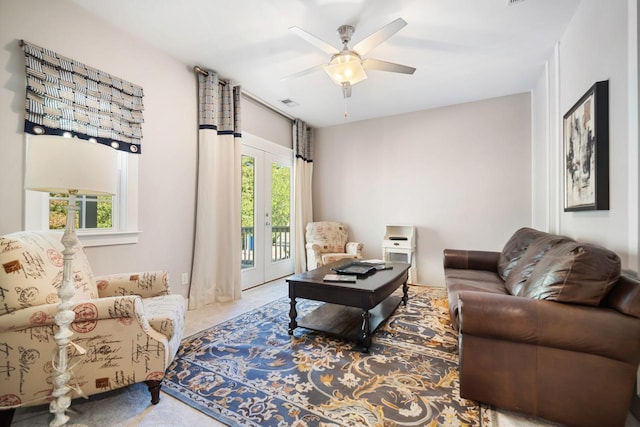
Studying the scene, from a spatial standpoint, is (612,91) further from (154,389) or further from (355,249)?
(154,389)

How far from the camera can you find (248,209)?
3990 millimetres

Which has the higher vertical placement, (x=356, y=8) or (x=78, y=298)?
(x=356, y=8)

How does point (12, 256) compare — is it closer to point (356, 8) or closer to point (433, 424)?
point (433, 424)

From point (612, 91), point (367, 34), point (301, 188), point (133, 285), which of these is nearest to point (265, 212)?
point (301, 188)

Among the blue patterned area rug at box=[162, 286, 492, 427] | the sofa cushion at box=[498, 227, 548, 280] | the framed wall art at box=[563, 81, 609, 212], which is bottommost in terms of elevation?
the blue patterned area rug at box=[162, 286, 492, 427]

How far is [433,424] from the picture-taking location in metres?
1.37

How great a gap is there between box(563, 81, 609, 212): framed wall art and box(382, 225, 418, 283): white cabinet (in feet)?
6.34

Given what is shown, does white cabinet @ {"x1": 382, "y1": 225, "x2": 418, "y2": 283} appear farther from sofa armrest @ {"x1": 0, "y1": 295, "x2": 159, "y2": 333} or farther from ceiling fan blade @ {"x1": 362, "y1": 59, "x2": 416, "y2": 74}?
sofa armrest @ {"x1": 0, "y1": 295, "x2": 159, "y2": 333}

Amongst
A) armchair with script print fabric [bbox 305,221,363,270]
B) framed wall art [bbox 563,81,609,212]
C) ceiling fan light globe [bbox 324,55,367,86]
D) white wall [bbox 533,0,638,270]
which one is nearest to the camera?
white wall [bbox 533,0,638,270]

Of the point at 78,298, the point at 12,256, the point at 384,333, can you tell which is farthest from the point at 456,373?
the point at 12,256

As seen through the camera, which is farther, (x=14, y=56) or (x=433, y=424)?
(x=14, y=56)

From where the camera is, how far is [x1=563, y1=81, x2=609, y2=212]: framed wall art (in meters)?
1.86

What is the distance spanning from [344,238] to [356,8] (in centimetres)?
324

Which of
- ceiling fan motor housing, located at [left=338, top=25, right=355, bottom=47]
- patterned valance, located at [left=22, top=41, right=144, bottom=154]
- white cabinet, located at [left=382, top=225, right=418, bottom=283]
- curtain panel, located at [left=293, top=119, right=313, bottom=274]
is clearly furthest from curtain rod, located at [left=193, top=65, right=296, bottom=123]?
white cabinet, located at [left=382, top=225, right=418, bottom=283]
